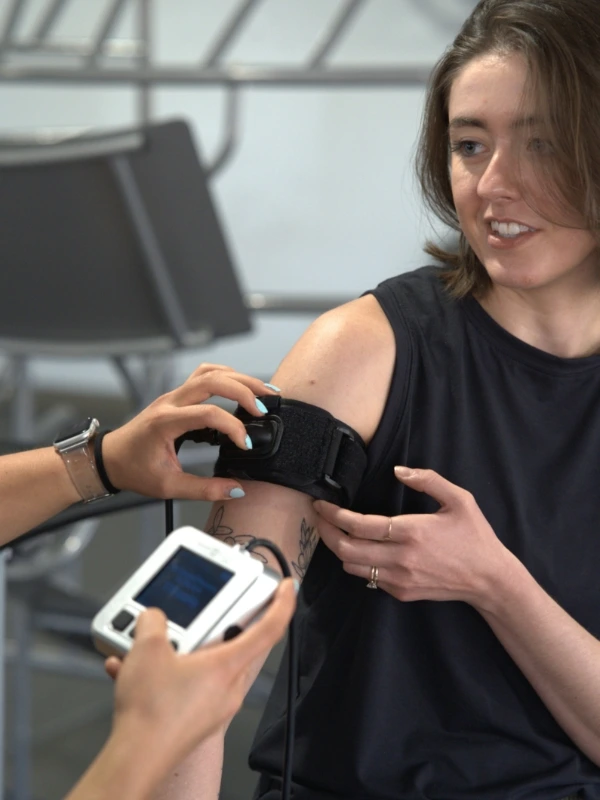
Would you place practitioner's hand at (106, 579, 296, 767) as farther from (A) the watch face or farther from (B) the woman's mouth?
(B) the woman's mouth

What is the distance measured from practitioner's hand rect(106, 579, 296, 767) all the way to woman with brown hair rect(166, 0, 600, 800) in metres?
0.36

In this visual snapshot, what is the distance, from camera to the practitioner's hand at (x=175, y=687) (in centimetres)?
71

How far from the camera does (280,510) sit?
1.13 metres

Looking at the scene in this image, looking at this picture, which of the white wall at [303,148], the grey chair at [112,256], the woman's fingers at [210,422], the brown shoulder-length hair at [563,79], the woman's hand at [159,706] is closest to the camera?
the woman's hand at [159,706]

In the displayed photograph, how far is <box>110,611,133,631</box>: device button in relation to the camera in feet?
2.55

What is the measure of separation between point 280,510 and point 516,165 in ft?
1.37

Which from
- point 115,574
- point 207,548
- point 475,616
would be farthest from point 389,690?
point 115,574

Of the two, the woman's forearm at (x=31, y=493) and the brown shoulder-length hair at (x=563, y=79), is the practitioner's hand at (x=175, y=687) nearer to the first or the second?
the woman's forearm at (x=31, y=493)

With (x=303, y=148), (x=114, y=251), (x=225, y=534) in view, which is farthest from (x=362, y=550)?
(x=303, y=148)

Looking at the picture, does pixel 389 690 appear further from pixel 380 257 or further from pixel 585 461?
pixel 380 257

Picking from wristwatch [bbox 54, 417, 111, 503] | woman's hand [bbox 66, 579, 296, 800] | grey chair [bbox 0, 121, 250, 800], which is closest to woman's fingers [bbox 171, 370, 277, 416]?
wristwatch [bbox 54, 417, 111, 503]

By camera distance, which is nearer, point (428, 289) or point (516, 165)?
point (516, 165)

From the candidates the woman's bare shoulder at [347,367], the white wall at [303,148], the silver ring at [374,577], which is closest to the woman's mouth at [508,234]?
the woman's bare shoulder at [347,367]

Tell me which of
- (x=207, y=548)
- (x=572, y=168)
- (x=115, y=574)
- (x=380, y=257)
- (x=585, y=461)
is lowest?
(x=115, y=574)
